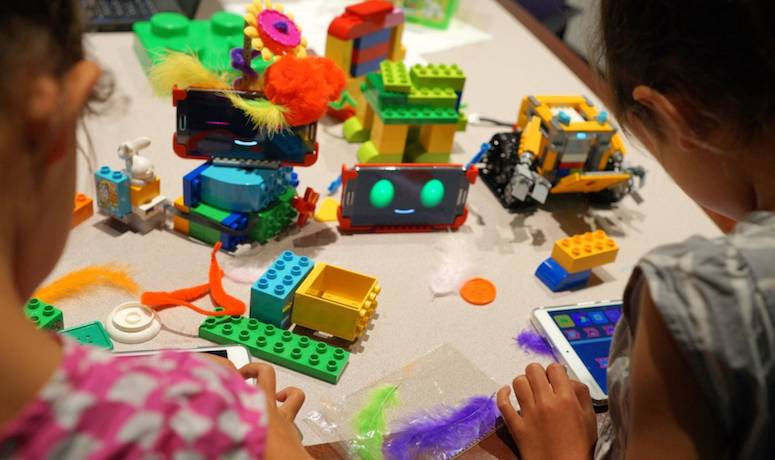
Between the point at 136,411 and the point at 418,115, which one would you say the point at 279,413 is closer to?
the point at 136,411

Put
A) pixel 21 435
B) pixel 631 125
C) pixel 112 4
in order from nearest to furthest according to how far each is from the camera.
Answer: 1. pixel 21 435
2. pixel 631 125
3. pixel 112 4

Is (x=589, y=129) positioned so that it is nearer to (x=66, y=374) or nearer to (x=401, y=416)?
(x=401, y=416)

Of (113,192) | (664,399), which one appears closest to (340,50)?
(113,192)

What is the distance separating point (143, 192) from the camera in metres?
0.88

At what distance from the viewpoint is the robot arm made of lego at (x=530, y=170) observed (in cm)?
96

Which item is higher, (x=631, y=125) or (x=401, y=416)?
(x=631, y=125)

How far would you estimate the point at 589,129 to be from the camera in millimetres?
992

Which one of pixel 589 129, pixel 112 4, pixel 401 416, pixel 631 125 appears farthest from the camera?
pixel 112 4

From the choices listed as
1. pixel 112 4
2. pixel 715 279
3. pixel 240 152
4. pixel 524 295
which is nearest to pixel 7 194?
pixel 715 279

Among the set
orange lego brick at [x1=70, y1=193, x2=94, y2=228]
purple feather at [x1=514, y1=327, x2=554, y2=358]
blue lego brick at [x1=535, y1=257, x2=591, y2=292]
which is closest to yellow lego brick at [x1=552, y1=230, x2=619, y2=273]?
blue lego brick at [x1=535, y1=257, x2=591, y2=292]

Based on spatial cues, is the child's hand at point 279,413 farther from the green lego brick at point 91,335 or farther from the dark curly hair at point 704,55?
the dark curly hair at point 704,55

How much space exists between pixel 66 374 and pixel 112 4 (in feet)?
3.62

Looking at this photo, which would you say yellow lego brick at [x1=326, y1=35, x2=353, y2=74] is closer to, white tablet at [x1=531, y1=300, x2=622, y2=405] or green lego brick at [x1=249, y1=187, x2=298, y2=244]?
green lego brick at [x1=249, y1=187, x2=298, y2=244]

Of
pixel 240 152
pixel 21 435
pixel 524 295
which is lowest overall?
pixel 524 295
